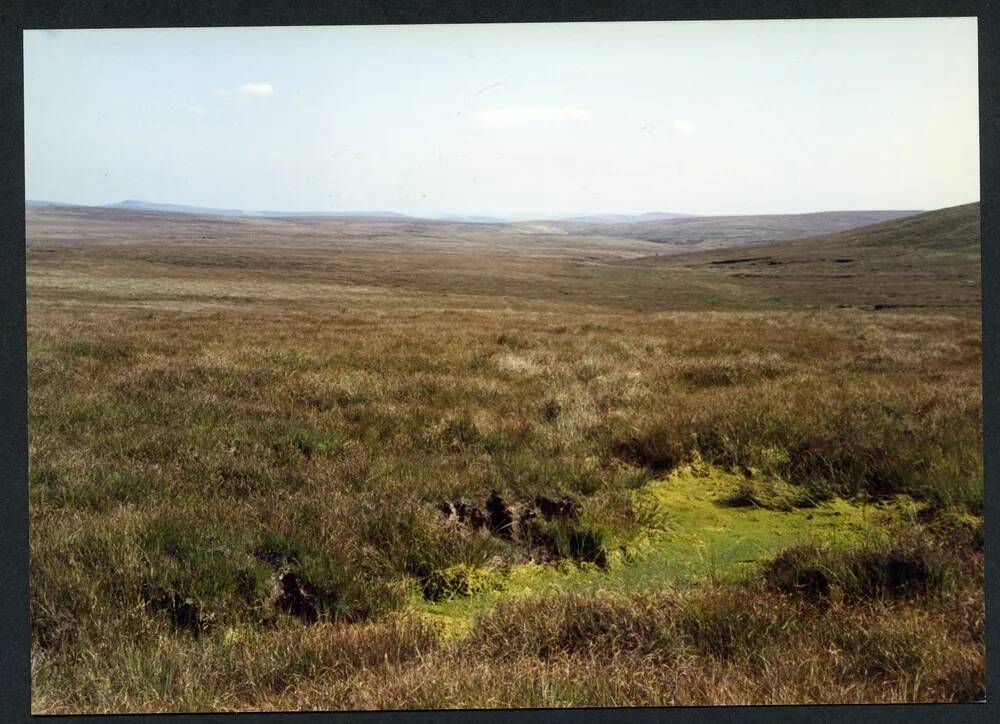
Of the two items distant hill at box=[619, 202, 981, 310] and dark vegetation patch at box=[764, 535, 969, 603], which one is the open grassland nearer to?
dark vegetation patch at box=[764, 535, 969, 603]

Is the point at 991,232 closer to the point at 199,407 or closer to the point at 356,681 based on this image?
the point at 356,681

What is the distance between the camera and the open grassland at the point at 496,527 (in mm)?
4473

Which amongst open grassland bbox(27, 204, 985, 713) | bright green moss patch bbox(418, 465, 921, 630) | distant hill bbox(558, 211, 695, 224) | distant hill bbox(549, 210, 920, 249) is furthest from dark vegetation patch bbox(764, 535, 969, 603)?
distant hill bbox(549, 210, 920, 249)

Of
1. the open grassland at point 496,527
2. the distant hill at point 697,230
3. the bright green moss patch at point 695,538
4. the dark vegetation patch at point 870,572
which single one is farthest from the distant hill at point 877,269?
the distant hill at point 697,230

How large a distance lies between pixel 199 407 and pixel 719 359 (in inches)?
280

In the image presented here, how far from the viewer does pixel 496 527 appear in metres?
5.79

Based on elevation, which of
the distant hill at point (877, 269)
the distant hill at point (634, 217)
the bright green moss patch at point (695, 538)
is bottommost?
the bright green moss patch at point (695, 538)

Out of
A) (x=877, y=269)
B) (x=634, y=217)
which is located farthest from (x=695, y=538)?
(x=877, y=269)

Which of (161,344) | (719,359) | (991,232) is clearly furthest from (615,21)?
(161,344)

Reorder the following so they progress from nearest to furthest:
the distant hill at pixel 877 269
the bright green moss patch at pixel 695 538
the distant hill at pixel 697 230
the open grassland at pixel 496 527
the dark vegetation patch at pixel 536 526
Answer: the open grassland at pixel 496 527 < the bright green moss patch at pixel 695 538 < the dark vegetation patch at pixel 536 526 < the distant hill at pixel 877 269 < the distant hill at pixel 697 230

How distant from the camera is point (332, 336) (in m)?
13.2

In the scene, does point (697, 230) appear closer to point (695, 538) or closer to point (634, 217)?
point (634, 217)

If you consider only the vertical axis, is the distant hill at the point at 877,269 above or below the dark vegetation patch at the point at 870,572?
above

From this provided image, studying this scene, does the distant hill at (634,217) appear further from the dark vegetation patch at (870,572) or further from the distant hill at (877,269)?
the dark vegetation patch at (870,572)
